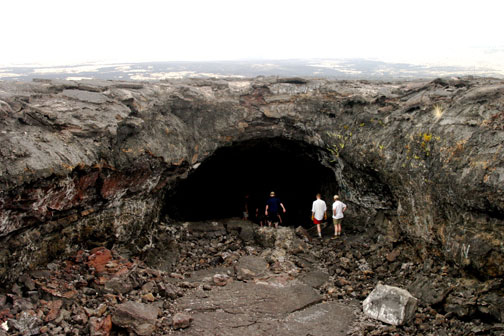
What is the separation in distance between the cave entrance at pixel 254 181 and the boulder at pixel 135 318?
405 cm

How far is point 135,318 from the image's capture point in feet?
15.9

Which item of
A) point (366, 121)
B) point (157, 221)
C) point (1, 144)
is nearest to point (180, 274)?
point (157, 221)

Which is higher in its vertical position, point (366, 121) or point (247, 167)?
point (366, 121)

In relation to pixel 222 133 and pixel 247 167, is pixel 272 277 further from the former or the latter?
pixel 247 167

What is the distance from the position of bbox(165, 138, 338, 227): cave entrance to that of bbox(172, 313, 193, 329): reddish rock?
13.6 feet

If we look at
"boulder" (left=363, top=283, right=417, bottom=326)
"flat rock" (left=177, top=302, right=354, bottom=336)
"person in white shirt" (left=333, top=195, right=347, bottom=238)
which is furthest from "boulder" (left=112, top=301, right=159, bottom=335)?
"person in white shirt" (left=333, top=195, right=347, bottom=238)

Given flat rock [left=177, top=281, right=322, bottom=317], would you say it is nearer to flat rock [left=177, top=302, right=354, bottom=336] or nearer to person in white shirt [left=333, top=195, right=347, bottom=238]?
flat rock [left=177, top=302, right=354, bottom=336]

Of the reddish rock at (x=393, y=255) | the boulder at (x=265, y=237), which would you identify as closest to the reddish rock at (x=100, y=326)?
the boulder at (x=265, y=237)

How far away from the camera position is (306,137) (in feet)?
32.0

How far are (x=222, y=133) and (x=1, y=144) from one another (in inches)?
201

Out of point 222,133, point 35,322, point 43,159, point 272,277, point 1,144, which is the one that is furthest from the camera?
point 222,133

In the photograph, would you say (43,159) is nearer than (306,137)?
Yes

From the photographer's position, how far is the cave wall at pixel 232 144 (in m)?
5.49

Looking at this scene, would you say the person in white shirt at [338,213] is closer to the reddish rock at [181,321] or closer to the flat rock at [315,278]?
the flat rock at [315,278]
